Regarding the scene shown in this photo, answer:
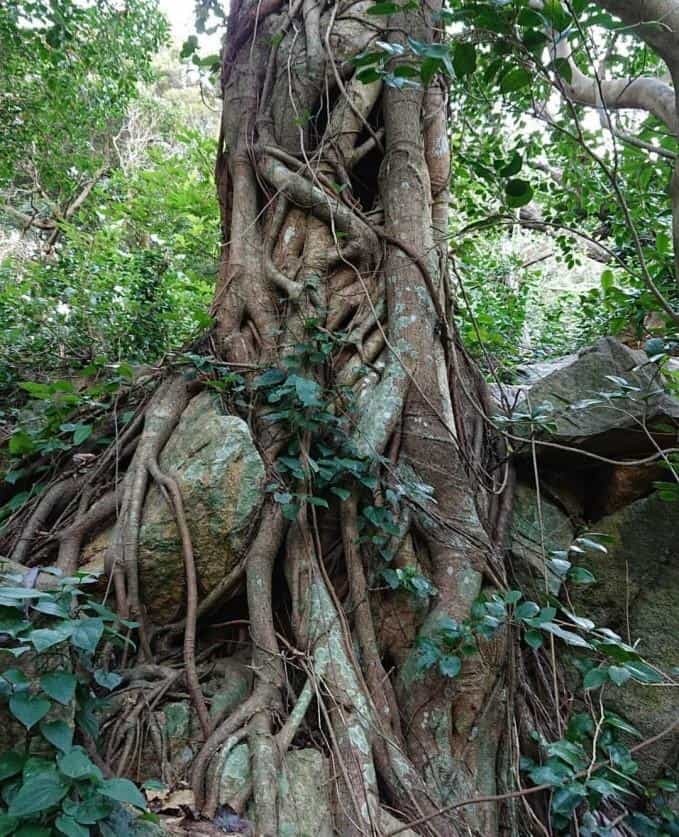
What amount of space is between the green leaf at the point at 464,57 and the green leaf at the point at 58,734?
1.78 meters

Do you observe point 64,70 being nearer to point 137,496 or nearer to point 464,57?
point 137,496

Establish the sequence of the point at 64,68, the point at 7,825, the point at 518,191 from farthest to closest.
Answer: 1. the point at 64,68
2. the point at 518,191
3. the point at 7,825

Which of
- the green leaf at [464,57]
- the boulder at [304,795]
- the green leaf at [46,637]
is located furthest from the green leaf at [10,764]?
the green leaf at [464,57]

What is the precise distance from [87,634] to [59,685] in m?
0.11

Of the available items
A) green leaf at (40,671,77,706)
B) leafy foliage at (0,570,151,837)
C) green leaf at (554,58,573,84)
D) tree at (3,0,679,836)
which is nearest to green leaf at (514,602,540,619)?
tree at (3,0,679,836)

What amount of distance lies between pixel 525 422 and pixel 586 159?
2479 millimetres

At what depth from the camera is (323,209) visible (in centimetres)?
280

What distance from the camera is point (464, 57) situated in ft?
4.75

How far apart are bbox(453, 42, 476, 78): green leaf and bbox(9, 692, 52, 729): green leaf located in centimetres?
174

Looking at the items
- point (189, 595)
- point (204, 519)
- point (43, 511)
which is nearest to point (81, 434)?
point (43, 511)

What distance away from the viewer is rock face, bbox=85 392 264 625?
2.00 m

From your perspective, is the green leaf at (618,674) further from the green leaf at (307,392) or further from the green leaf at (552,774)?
the green leaf at (307,392)

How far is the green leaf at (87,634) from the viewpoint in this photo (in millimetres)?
1292

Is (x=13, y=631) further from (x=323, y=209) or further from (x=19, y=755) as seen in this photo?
(x=323, y=209)
